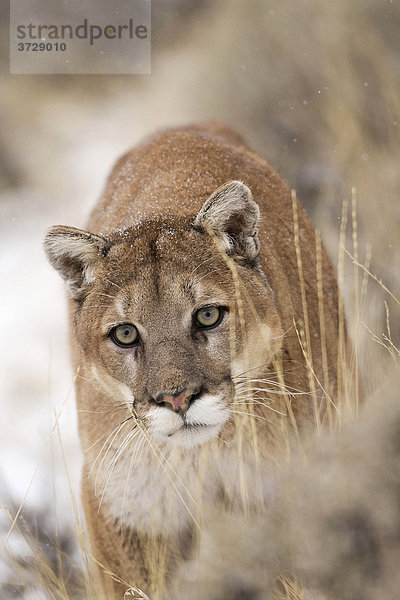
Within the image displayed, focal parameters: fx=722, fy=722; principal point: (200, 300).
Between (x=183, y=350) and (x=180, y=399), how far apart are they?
225mm

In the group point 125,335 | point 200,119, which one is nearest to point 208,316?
point 125,335

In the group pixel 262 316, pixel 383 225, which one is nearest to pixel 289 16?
pixel 383 225

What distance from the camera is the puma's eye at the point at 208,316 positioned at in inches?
119

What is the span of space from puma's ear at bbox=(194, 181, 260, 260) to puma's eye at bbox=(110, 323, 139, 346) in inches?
21.1

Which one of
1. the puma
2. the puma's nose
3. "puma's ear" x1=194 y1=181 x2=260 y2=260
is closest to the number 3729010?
the puma

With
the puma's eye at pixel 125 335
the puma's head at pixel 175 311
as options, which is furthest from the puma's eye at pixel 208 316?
the puma's eye at pixel 125 335

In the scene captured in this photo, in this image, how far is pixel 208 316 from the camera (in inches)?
119

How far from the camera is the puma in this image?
2984mm

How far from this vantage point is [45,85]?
4.04m

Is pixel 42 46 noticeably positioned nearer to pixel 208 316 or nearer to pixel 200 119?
pixel 200 119

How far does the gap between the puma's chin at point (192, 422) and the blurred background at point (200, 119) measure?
42.1 inches

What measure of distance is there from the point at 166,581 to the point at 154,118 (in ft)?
8.21

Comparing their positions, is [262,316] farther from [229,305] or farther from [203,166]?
[203,166]

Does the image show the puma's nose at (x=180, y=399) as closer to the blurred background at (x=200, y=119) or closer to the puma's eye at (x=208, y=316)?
the puma's eye at (x=208, y=316)
